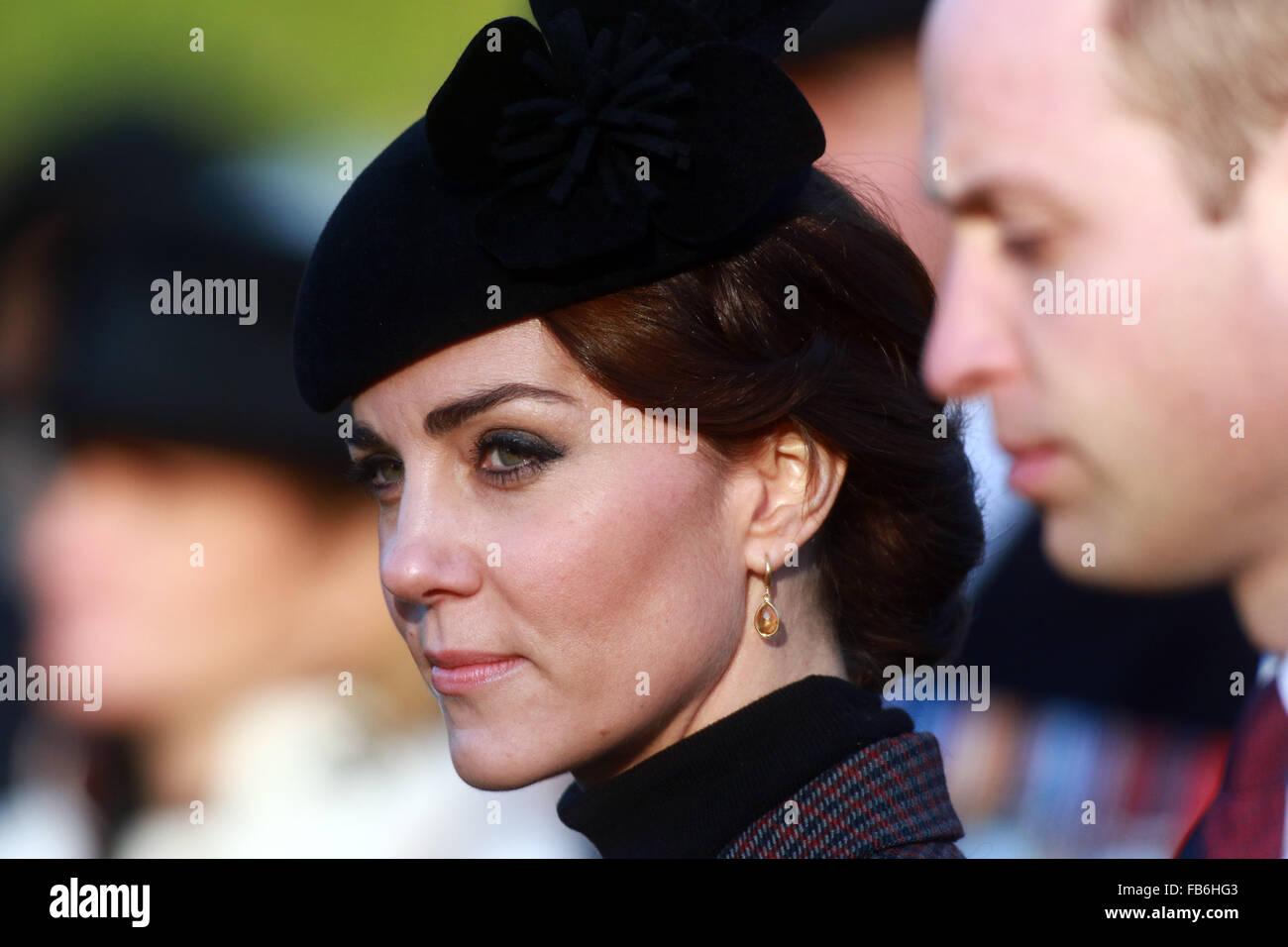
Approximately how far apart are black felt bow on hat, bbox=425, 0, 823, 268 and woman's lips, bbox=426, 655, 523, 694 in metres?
0.56

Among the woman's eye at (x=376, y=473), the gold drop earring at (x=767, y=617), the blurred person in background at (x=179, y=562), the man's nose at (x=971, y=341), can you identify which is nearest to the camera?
the man's nose at (x=971, y=341)

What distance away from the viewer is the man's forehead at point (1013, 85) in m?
1.25

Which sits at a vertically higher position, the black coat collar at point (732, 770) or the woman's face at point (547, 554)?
the woman's face at point (547, 554)

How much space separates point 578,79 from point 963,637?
1.14 m

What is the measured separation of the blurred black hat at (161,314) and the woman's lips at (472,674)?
2.16 meters

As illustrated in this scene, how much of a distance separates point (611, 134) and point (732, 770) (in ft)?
2.92

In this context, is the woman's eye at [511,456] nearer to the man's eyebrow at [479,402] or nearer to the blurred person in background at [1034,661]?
the man's eyebrow at [479,402]

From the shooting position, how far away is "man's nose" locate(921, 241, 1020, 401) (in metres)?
1.27

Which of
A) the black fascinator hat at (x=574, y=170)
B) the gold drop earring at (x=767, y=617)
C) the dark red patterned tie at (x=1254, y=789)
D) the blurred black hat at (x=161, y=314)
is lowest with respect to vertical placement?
the dark red patterned tie at (x=1254, y=789)

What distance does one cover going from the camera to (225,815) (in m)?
3.64

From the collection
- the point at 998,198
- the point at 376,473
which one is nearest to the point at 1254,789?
the point at 998,198

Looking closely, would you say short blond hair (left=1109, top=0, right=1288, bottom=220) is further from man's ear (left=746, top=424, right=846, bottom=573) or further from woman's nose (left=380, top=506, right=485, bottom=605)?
woman's nose (left=380, top=506, right=485, bottom=605)

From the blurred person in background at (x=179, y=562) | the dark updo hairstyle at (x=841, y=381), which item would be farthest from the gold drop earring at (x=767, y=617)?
the blurred person in background at (x=179, y=562)

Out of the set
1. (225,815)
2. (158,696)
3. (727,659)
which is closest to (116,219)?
(158,696)
